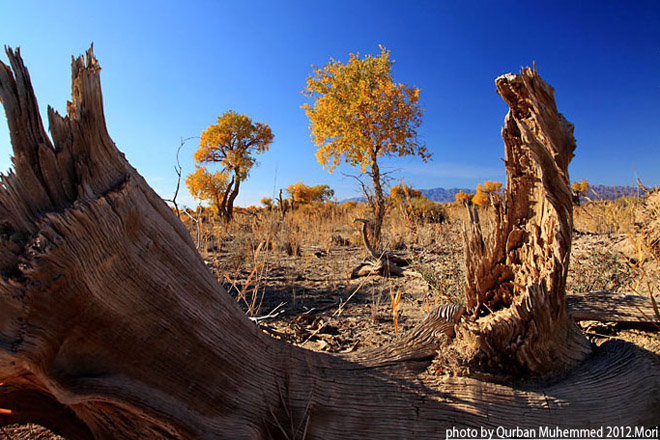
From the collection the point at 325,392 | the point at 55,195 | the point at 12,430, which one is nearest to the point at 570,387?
the point at 325,392

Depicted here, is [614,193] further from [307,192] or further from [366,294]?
[307,192]

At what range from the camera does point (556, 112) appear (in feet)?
5.30

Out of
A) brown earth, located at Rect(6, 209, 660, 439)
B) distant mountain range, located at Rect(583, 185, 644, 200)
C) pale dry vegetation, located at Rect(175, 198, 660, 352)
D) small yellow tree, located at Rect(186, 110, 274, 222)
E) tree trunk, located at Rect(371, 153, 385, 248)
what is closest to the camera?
brown earth, located at Rect(6, 209, 660, 439)

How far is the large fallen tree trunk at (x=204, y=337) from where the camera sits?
35.6 inches

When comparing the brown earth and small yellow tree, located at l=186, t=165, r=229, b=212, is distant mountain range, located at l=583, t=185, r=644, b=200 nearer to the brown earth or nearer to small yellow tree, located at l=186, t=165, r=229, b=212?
the brown earth

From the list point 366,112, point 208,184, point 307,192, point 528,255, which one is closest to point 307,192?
point 307,192

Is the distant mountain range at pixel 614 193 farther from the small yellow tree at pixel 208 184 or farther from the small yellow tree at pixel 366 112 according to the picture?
the small yellow tree at pixel 208 184

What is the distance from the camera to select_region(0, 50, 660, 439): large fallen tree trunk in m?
0.90

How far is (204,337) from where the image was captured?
1154 millimetres

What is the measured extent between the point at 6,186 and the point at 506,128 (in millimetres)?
2038

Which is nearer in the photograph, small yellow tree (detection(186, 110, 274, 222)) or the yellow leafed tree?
small yellow tree (detection(186, 110, 274, 222))

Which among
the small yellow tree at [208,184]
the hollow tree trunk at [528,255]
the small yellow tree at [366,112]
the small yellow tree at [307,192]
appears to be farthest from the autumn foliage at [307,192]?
the hollow tree trunk at [528,255]

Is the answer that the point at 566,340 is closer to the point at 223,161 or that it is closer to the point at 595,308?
the point at 595,308

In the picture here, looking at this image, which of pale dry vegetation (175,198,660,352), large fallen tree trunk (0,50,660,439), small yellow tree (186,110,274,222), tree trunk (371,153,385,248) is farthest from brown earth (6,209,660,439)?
small yellow tree (186,110,274,222)
